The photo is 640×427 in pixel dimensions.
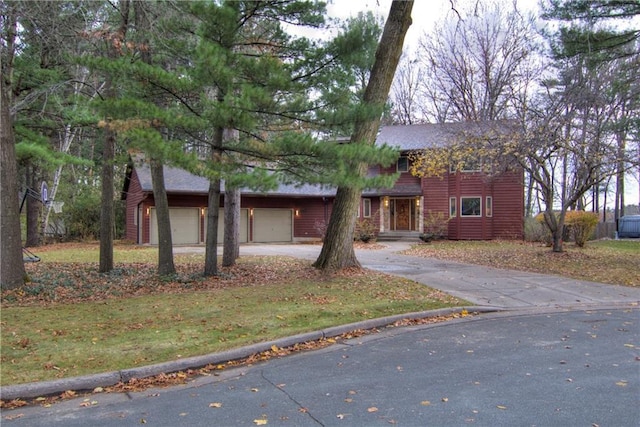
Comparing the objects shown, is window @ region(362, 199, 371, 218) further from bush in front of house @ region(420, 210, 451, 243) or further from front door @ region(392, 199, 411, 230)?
bush in front of house @ region(420, 210, 451, 243)

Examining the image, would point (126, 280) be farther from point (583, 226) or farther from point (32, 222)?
point (583, 226)

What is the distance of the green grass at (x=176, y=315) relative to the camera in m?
5.48

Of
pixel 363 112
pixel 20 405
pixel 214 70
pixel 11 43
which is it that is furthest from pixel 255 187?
pixel 11 43

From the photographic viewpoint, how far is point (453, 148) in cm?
1800

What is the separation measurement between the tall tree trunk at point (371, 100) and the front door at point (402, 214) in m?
A: 17.7

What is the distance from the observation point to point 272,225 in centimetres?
2862

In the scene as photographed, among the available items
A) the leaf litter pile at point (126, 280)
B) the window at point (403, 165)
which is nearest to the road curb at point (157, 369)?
the leaf litter pile at point (126, 280)

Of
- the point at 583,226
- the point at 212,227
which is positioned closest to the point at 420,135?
the point at 583,226

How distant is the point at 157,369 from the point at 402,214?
2549 cm

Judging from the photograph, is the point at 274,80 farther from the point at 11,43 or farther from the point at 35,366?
the point at 11,43

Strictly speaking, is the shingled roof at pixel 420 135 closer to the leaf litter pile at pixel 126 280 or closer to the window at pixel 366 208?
the window at pixel 366 208

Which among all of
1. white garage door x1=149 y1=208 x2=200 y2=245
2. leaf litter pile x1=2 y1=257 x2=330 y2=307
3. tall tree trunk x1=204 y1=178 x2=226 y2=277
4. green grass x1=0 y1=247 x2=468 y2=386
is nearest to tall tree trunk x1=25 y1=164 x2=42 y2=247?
white garage door x1=149 y1=208 x2=200 y2=245

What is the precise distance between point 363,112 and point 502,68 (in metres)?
20.7

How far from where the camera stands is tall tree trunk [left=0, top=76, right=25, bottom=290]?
28.9 ft
